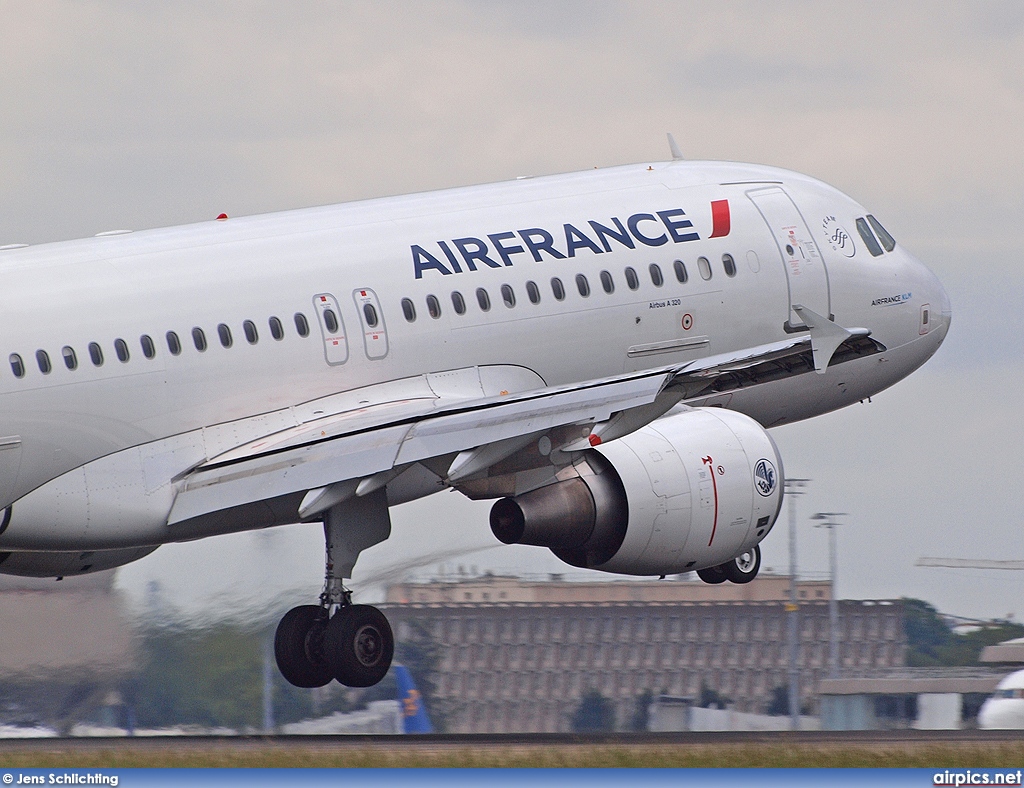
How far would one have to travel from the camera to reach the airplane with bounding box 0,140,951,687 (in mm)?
26766

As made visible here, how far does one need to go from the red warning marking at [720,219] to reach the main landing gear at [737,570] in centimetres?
470

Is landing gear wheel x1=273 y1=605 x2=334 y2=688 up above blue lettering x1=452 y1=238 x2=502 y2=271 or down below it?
below

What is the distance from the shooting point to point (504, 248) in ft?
99.1

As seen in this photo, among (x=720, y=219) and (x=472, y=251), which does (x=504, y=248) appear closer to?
(x=472, y=251)

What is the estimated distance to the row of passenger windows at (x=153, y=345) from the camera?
26.8 meters

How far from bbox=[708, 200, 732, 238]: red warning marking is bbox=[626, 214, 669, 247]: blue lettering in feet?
3.01

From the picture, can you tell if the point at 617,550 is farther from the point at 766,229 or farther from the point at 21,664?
the point at 21,664

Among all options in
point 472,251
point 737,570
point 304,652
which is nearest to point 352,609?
point 304,652

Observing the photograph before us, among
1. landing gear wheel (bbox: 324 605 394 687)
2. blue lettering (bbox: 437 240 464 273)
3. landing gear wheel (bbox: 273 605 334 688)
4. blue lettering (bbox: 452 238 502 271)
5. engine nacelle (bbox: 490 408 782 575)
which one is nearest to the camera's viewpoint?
engine nacelle (bbox: 490 408 782 575)

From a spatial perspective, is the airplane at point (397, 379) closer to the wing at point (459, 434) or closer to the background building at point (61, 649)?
the wing at point (459, 434)

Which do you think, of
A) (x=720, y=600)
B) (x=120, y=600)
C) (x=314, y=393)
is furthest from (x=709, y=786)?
(x=720, y=600)

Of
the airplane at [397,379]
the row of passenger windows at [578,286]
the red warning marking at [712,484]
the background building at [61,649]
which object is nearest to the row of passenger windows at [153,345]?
the airplane at [397,379]

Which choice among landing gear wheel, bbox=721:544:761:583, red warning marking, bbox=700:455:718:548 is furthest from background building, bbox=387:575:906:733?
red warning marking, bbox=700:455:718:548

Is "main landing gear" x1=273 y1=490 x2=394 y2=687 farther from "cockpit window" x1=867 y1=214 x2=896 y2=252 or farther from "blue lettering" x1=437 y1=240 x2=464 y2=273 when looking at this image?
"cockpit window" x1=867 y1=214 x2=896 y2=252
